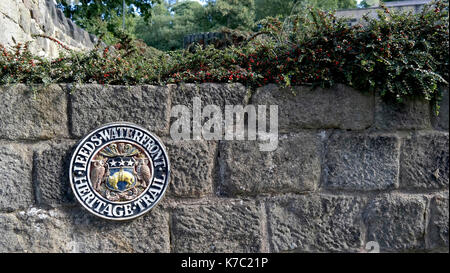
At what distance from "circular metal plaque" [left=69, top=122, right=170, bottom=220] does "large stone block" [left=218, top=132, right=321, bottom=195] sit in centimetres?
36

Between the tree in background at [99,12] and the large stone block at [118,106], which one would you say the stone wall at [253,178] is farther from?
the tree in background at [99,12]

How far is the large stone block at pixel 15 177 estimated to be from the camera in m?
2.18

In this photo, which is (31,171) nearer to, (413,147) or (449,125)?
(413,147)

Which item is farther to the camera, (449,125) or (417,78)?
(449,125)

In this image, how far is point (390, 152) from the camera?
2326 millimetres

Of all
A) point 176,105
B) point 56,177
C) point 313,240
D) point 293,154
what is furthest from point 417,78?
point 56,177

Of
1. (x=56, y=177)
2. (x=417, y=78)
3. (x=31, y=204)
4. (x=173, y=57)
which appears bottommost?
(x=31, y=204)

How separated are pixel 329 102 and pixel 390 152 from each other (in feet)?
1.52

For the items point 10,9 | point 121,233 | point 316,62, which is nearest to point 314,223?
point 316,62

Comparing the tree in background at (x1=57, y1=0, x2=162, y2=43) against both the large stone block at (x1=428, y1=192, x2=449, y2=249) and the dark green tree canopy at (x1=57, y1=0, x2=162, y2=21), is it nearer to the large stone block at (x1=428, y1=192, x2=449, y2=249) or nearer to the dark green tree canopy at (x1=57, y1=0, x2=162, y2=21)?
the dark green tree canopy at (x1=57, y1=0, x2=162, y2=21)

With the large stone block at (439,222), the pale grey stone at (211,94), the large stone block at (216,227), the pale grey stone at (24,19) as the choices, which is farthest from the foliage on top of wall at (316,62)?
the pale grey stone at (24,19)

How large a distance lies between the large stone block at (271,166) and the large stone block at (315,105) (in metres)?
0.09

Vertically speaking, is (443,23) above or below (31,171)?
above

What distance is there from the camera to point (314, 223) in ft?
7.66
